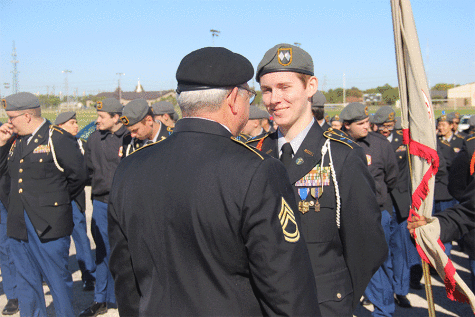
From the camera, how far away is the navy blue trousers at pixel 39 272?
14.1 ft

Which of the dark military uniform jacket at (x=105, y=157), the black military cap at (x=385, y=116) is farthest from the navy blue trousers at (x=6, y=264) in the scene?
the black military cap at (x=385, y=116)

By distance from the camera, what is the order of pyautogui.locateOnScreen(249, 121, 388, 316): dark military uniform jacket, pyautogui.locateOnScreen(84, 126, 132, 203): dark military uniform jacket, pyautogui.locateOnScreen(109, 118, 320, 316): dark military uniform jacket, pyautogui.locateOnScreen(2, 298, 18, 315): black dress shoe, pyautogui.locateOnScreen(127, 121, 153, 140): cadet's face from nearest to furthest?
1. pyautogui.locateOnScreen(109, 118, 320, 316): dark military uniform jacket
2. pyautogui.locateOnScreen(249, 121, 388, 316): dark military uniform jacket
3. pyautogui.locateOnScreen(127, 121, 153, 140): cadet's face
4. pyautogui.locateOnScreen(2, 298, 18, 315): black dress shoe
5. pyautogui.locateOnScreen(84, 126, 132, 203): dark military uniform jacket

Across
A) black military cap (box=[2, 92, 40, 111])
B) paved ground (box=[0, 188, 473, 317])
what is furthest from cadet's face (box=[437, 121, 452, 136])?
black military cap (box=[2, 92, 40, 111])

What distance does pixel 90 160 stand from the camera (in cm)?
605

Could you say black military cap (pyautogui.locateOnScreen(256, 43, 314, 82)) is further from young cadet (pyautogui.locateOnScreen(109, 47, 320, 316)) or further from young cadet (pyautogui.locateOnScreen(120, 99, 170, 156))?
young cadet (pyautogui.locateOnScreen(120, 99, 170, 156))

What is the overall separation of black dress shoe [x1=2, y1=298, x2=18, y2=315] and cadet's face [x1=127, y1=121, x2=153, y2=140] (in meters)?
2.64

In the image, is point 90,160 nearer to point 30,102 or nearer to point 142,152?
point 30,102

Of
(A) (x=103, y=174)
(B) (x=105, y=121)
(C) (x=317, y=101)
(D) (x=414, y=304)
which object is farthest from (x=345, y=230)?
(B) (x=105, y=121)

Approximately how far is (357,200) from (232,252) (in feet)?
3.32

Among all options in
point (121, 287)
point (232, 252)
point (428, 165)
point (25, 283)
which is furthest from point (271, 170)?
point (25, 283)

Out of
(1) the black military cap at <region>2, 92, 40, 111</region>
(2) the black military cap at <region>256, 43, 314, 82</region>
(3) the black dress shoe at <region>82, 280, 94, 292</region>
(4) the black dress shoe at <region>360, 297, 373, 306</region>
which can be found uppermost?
(2) the black military cap at <region>256, 43, 314, 82</region>

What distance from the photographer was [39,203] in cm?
430

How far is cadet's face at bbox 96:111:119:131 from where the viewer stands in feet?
19.6

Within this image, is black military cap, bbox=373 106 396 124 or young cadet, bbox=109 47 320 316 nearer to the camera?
young cadet, bbox=109 47 320 316
